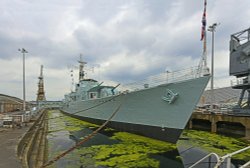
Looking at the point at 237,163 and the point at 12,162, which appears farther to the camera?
the point at 237,163

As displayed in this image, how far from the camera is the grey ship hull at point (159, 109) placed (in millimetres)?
8891

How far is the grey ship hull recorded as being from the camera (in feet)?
29.2

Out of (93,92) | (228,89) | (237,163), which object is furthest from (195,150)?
(228,89)

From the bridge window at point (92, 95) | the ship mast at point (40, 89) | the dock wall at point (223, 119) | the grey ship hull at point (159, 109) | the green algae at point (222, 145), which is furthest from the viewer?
the ship mast at point (40, 89)

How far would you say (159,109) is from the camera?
991cm

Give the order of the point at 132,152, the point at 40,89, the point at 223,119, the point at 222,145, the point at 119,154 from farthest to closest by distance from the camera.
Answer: the point at 40,89 < the point at 223,119 < the point at 222,145 < the point at 132,152 < the point at 119,154

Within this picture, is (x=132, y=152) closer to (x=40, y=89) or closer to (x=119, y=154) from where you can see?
(x=119, y=154)

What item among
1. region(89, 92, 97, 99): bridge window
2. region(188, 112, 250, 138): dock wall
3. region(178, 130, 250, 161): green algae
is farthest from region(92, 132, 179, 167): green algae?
region(89, 92, 97, 99): bridge window

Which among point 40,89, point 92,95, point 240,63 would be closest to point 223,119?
point 240,63

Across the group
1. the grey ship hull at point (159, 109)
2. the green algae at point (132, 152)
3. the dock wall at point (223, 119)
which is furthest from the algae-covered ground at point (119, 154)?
the dock wall at point (223, 119)

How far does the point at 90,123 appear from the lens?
1939cm

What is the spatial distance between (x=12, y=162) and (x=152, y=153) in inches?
192

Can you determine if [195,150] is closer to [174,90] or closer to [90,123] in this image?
[174,90]

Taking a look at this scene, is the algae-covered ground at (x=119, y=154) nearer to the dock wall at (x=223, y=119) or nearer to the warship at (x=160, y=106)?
the warship at (x=160, y=106)
